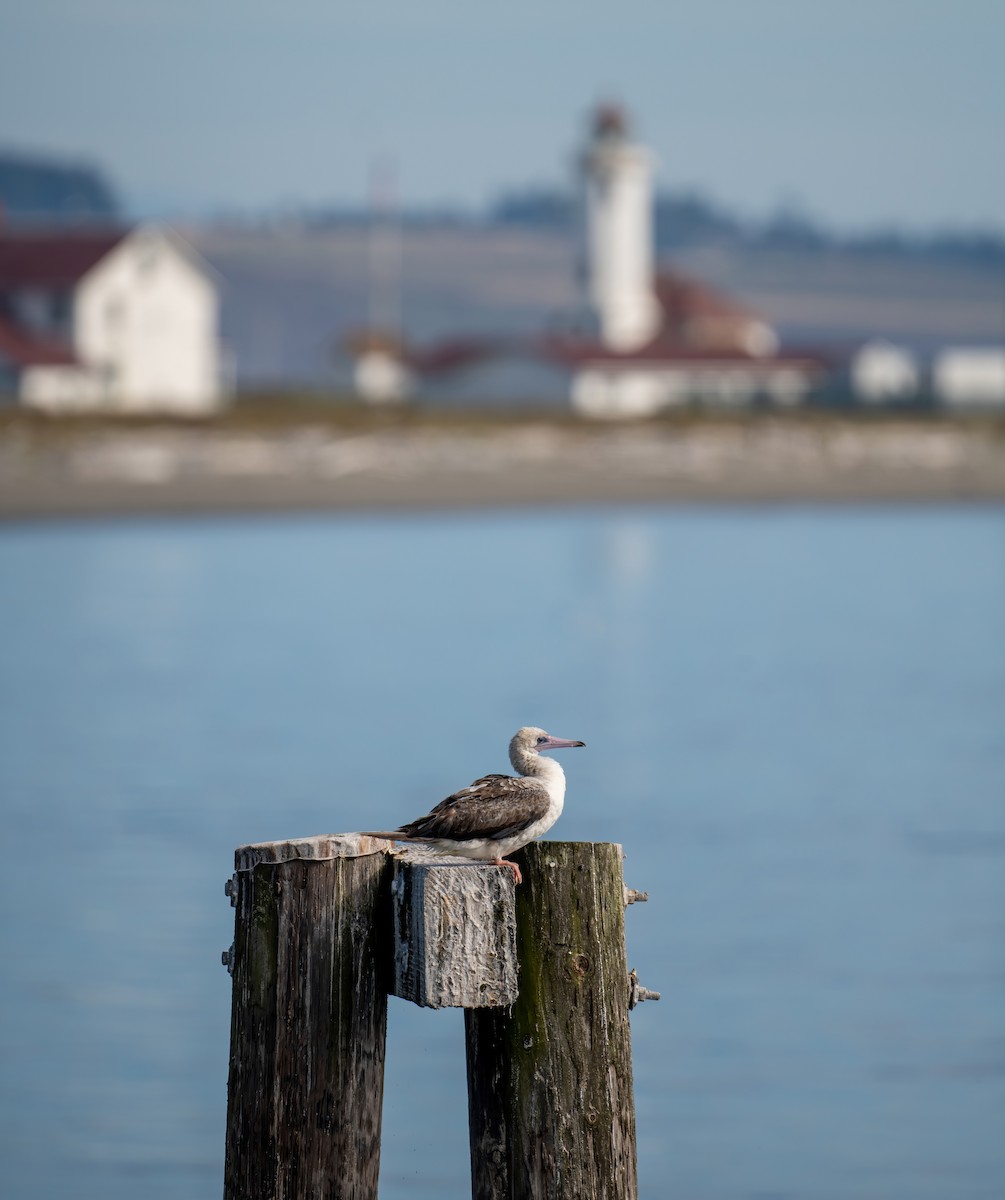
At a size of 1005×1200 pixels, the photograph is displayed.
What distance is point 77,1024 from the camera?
30.2ft

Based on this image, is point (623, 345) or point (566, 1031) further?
point (623, 345)

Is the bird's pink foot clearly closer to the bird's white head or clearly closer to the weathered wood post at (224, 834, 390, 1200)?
the weathered wood post at (224, 834, 390, 1200)

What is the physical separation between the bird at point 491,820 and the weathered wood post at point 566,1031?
0.28ft

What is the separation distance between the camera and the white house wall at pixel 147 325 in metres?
66.9

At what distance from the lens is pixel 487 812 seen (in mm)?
5266

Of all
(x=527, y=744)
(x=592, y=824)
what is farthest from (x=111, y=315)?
(x=527, y=744)

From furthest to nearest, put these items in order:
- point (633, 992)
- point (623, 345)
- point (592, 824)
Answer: point (623, 345) → point (592, 824) → point (633, 992)

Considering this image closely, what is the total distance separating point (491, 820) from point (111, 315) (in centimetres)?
6446

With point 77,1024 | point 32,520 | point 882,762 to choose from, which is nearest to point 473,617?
point 882,762

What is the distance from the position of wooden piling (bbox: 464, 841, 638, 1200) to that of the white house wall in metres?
60.5

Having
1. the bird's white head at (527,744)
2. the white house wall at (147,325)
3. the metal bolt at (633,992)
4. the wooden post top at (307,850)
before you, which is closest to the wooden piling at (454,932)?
the wooden post top at (307,850)

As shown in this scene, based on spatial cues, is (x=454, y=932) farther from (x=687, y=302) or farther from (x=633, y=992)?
(x=687, y=302)

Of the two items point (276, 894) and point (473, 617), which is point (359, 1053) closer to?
point (276, 894)

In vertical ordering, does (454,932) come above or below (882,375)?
below
